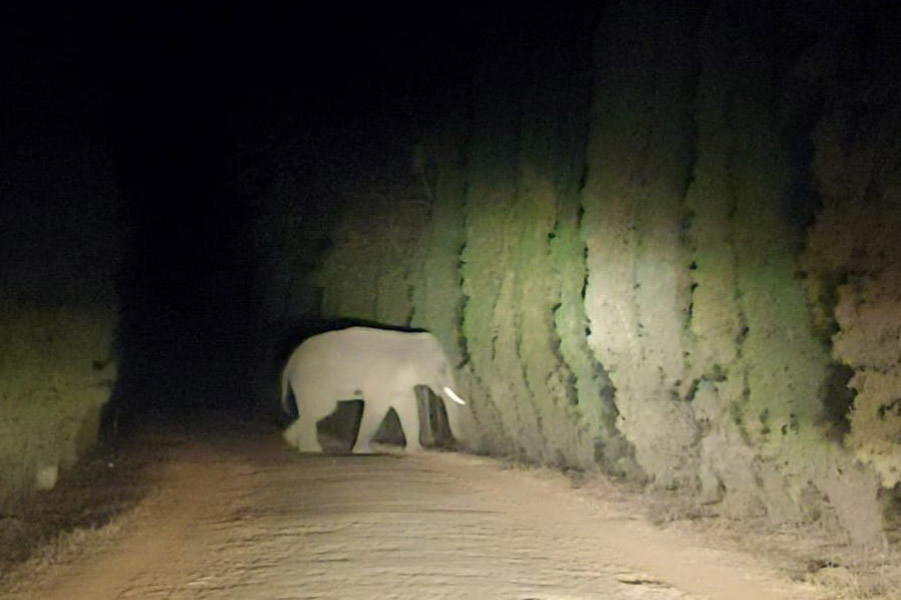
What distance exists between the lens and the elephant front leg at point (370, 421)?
12.9 metres

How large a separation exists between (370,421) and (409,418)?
513mm

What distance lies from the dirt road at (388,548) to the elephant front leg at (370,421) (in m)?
2.62

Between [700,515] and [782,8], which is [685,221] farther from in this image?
[700,515]

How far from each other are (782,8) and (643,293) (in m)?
2.90

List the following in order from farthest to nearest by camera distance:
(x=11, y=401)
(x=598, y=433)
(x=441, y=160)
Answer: (x=441, y=160) < (x=598, y=433) < (x=11, y=401)

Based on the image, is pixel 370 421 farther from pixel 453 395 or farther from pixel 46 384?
pixel 46 384

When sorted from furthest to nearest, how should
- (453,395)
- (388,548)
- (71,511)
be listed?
(453,395) → (71,511) → (388,548)

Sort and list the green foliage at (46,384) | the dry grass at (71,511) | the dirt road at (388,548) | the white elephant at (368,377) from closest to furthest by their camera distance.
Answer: the dirt road at (388,548), the dry grass at (71,511), the green foliage at (46,384), the white elephant at (368,377)

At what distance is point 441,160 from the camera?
13867 mm

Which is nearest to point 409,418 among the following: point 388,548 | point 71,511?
point 71,511

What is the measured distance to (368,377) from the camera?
12859mm

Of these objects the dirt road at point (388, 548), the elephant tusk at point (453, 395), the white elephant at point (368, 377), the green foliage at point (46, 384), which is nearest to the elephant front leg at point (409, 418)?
the white elephant at point (368, 377)

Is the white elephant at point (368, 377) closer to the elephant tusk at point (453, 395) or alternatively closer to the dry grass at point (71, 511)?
the elephant tusk at point (453, 395)

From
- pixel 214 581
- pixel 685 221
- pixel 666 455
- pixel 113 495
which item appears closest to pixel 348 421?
pixel 113 495
